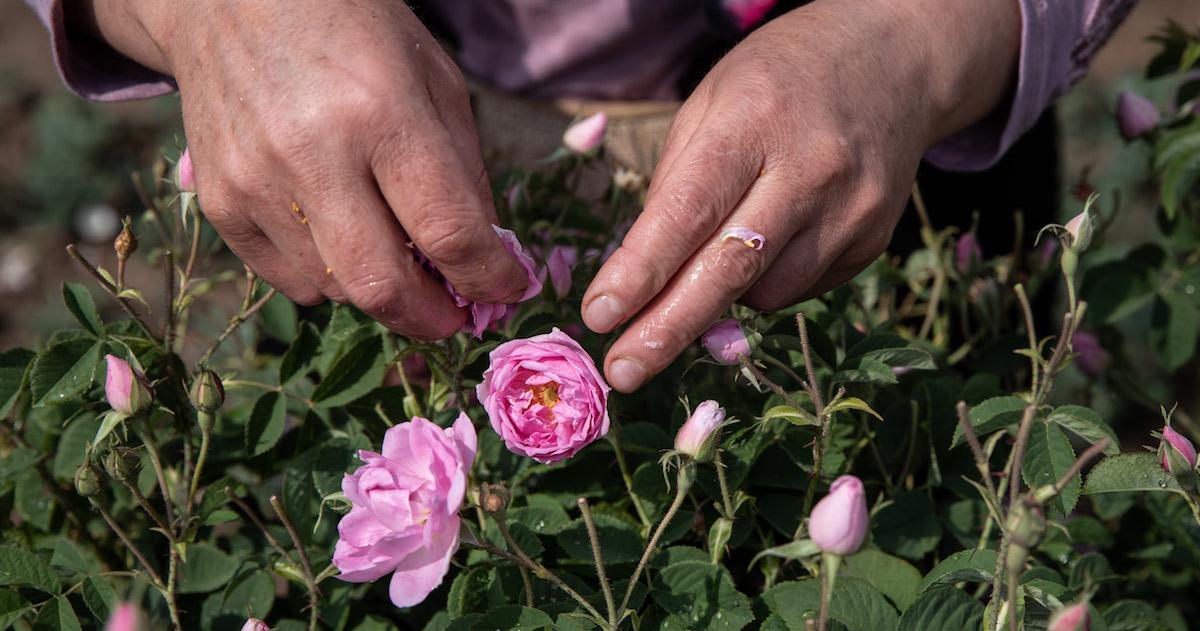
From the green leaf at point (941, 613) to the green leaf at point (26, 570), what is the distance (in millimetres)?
741

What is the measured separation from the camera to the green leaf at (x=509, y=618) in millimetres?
818

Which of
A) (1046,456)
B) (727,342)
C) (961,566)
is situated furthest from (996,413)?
(727,342)

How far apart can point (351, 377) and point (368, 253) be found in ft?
0.69

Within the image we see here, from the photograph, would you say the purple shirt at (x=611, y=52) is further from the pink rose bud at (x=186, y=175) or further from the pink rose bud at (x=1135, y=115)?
the pink rose bud at (x=186, y=175)

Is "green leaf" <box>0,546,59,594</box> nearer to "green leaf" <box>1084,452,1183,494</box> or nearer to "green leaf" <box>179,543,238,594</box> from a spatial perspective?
"green leaf" <box>179,543,238,594</box>

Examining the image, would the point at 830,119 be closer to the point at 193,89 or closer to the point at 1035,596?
the point at 1035,596

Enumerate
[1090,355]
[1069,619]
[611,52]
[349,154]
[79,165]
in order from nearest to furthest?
[1069,619] → [349,154] → [1090,355] → [611,52] → [79,165]

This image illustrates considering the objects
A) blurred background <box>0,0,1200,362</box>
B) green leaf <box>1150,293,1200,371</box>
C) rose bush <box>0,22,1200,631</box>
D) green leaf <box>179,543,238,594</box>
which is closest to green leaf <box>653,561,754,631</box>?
rose bush <box>0,22,1200,631</box>

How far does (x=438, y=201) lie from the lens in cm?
85

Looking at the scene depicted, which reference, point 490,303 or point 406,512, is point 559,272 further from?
point 406,512

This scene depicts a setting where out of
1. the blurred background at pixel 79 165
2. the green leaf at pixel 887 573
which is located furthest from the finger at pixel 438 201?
the blurred background at pixel 79 165

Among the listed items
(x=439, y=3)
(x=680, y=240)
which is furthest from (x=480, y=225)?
(x=439, y=3)

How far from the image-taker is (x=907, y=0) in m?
1.07

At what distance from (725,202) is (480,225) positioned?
0.21m
